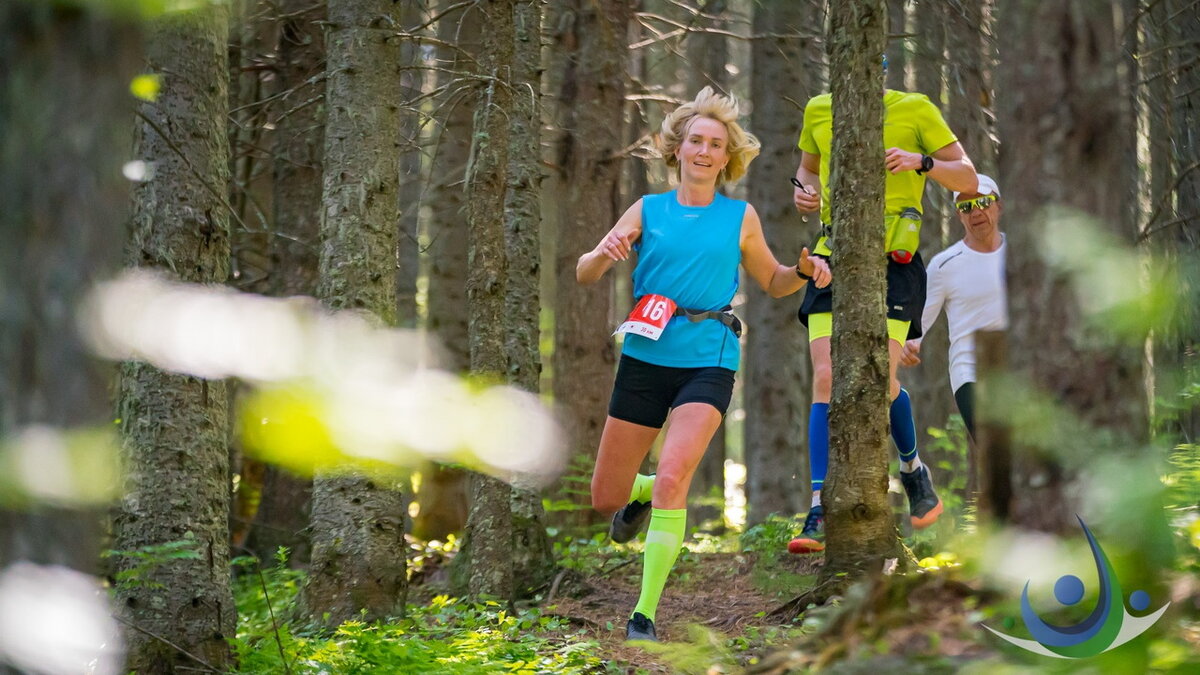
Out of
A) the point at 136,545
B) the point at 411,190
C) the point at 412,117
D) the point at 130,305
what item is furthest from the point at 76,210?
the point at 411,190

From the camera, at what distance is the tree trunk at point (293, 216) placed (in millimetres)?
9320

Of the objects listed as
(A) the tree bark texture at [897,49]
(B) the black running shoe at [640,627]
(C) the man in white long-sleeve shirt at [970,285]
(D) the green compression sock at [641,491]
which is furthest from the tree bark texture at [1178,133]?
(B) the black running shoe at [640,627]

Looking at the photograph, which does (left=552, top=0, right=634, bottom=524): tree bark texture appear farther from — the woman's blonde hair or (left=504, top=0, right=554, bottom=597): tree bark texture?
the woman's blonde hair

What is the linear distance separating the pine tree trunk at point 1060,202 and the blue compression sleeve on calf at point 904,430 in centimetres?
383

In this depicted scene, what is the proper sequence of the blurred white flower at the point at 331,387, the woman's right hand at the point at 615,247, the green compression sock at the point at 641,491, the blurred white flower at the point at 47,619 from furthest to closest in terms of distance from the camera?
the green compression sock at the point at 641,491 < the woman's right hand at the point at 615,247 < the blurred white flower at the point at 47,619 < the blurred white flower at the point at 331,387

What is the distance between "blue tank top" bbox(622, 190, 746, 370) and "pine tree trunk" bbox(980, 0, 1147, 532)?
2618 mm

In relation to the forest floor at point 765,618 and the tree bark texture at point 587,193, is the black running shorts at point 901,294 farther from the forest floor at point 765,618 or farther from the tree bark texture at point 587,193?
the tree bark texture at point 587,193

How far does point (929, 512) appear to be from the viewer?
672 cm

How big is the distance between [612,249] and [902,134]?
207 cm

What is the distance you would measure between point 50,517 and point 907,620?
2.39 meters

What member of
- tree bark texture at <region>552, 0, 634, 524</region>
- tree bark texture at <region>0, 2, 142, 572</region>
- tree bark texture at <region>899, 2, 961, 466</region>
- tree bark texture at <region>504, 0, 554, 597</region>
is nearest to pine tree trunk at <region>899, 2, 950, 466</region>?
tree bark texture at <region>899, 2, 961, 466</region>

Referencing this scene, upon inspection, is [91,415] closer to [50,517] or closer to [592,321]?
[50,517]

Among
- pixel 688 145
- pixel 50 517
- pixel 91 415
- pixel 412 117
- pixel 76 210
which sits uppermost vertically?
pixel 412 117

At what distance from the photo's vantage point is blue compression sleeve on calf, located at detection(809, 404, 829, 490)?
657cm
